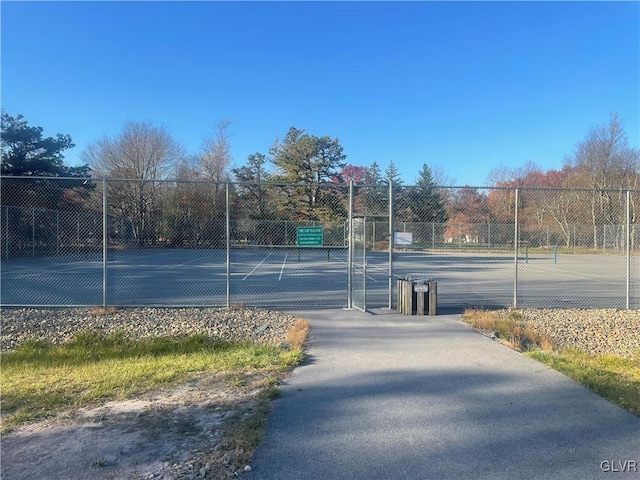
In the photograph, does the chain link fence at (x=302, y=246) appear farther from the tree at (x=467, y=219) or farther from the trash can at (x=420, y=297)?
the trash can at (x=420, y=297)

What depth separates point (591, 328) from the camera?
345 inches

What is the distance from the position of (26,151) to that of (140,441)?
3510cm

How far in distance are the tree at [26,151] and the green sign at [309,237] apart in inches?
1148

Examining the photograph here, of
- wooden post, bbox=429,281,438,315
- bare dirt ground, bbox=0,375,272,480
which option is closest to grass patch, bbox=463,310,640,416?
wooden post, bbox=429,281,438,315

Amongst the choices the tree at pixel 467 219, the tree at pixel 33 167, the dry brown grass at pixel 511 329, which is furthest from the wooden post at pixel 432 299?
the tree at pixel 33 167

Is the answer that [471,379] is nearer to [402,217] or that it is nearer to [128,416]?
[128,416]

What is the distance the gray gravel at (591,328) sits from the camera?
303 inches

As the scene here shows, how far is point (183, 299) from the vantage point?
37.7ft

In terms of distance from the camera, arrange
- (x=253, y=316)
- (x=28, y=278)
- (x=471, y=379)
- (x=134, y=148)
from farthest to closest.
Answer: (x=134, y=148) → (x=28, y=278) → (x=253, y=316) → (x=471, y=379)

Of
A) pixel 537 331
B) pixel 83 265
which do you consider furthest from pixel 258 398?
pixel 83 265

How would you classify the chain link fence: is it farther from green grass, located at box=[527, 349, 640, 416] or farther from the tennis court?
green grass, located at box=[527, 349, 640, 416]

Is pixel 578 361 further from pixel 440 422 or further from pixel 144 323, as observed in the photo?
pixel 144 323

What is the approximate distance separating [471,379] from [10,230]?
2548 cm

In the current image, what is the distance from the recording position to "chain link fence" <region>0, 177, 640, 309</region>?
10953 millimetres
